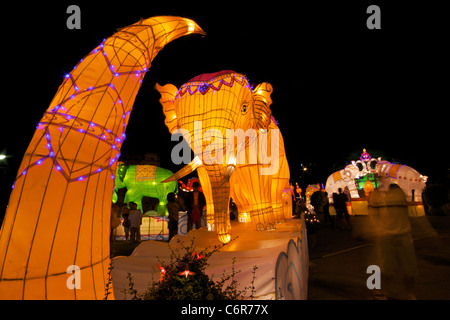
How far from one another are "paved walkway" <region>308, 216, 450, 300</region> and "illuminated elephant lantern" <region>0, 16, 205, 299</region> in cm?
306

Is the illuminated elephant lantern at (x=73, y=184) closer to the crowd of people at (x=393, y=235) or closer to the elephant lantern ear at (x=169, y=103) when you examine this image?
the elephant lantern ear at (x=169, y=103)

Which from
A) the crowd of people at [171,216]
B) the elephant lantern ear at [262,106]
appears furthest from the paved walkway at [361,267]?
the crowd of people at [171,216]

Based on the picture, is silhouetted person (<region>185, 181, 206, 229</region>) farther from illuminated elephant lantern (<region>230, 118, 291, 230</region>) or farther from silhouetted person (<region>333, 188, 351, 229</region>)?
silhouetted person (<region>333, 188, 351, 229</region>)

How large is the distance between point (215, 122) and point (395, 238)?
2861 millimetres

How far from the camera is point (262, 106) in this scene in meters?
5.36

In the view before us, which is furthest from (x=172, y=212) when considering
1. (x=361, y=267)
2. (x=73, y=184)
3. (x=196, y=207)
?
(x=73, y=184)

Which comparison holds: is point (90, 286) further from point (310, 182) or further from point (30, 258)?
point (310, 182)

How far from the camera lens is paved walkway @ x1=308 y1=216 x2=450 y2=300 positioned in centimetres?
346

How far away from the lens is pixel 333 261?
538 cm

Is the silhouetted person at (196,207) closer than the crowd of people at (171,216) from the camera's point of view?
No

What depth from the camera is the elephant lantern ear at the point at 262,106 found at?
5.29 m

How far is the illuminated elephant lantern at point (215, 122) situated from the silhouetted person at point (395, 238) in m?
2.03

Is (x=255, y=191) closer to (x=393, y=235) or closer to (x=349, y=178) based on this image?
(x=393, y=235)
